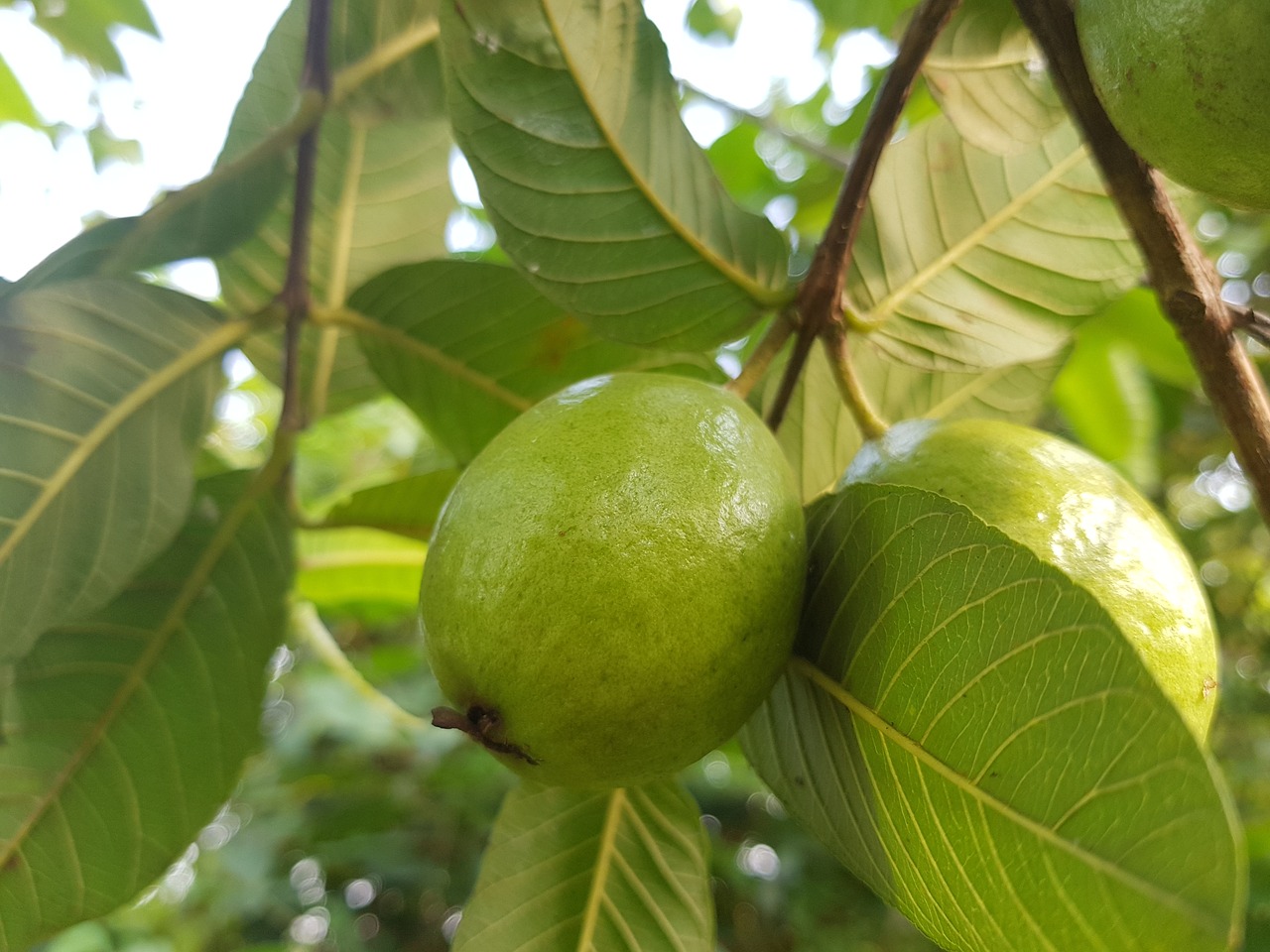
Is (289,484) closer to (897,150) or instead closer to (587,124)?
(587,124)

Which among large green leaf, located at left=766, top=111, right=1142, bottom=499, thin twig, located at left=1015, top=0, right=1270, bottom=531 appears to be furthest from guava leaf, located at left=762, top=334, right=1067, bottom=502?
thin twig, located at left=1015, top=0, right=1270, bottom=531

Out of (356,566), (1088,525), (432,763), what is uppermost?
(1088,525)

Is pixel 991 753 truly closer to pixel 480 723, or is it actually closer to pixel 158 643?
pixel 480 723

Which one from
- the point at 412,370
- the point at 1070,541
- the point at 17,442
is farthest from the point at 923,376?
the point at 17,442

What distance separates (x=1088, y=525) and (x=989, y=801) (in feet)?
0.88

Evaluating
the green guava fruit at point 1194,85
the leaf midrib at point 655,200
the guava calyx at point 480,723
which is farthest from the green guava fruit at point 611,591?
the green guava fruit at point 1194,85

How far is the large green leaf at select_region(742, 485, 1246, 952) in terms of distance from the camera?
533 mm

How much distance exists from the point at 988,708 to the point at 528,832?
2.04 ft

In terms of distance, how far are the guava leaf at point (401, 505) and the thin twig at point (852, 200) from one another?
63 cm

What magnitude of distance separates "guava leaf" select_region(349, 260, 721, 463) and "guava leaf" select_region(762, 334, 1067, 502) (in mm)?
204

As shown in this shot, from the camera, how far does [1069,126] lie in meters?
1.19

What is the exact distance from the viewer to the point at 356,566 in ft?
6.49

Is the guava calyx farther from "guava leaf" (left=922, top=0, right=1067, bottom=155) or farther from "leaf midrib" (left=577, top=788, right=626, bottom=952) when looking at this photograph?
"guava leaf" (left=922, top=0, right=1067, bottom=155)

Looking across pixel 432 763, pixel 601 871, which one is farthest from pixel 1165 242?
pixel 432 763
